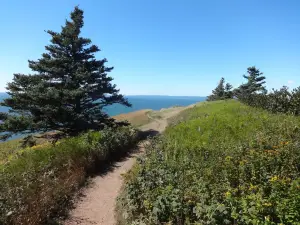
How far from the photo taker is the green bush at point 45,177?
18.7ft

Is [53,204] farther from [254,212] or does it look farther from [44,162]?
[254,212]

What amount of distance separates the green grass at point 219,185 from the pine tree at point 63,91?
1026cm

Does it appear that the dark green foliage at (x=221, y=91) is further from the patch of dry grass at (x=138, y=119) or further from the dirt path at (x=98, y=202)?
the dirt path at (x=98, y=202)

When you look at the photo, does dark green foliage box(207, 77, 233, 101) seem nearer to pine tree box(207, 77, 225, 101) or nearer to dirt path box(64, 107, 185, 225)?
pine tree box(207, 77, 225, 101)

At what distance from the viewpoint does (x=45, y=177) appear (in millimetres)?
7609

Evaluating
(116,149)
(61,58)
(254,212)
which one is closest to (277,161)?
(254,212)

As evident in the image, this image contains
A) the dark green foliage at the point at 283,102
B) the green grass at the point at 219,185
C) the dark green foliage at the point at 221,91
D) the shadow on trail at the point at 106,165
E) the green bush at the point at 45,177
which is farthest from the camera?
the dark green foliage at the point at 221,91

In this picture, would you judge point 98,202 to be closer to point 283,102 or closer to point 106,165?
point 106,165

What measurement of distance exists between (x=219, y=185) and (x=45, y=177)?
534cm

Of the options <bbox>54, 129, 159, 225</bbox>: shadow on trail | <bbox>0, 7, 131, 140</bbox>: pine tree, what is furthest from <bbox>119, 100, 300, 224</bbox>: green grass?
<bbox>0, 7, 131, 140</bbox>: pine tree

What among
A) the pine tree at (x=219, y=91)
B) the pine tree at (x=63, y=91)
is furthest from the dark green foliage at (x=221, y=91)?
the pine tree at (x=63, y=91)

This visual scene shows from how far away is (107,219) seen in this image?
7039mm

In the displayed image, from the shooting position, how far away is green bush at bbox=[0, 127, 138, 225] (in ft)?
18.7

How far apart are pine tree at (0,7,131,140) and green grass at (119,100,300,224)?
10.3 metres
